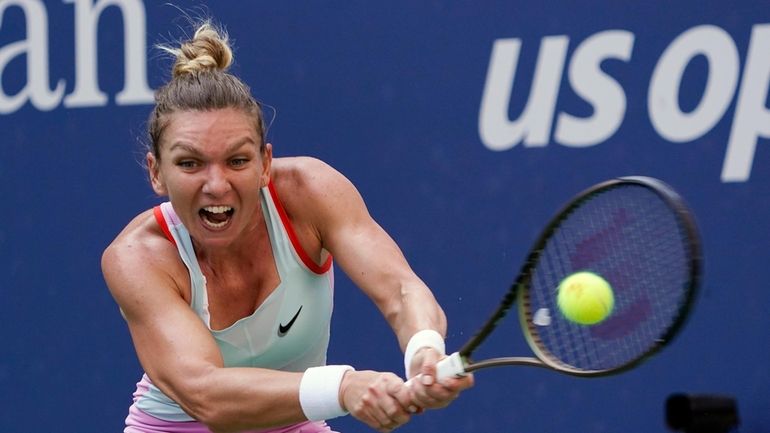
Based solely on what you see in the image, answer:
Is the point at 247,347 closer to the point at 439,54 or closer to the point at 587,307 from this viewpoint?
the point at 587,307

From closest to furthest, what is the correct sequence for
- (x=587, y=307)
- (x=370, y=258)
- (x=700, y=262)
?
(x=700, y=262) < (x=587, y=307) < (x=370, y=258)

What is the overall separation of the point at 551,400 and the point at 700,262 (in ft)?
5.88

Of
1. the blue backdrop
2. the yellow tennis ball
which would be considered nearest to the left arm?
the yellow tennis ball

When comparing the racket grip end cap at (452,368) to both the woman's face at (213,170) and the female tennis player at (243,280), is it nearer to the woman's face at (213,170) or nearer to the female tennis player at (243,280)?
the female tennis player at (243,280)

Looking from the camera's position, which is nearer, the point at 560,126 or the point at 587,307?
the point at 587,307

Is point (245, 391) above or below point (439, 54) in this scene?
below

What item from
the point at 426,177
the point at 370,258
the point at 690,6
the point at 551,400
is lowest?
the point at 551,400

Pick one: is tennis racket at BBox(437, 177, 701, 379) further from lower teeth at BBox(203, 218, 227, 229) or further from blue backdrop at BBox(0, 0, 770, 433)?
blue backdrop at BBox(0, 0, 770, 433)

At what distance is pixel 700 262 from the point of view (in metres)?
2.29

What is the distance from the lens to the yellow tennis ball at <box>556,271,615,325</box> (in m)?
2.63

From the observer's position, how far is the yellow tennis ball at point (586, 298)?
8.64 ft

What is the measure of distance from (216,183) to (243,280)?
0.34m

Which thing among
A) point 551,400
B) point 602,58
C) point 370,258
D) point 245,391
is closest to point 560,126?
point 602,58

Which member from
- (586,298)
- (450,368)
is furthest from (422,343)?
(586,298)
